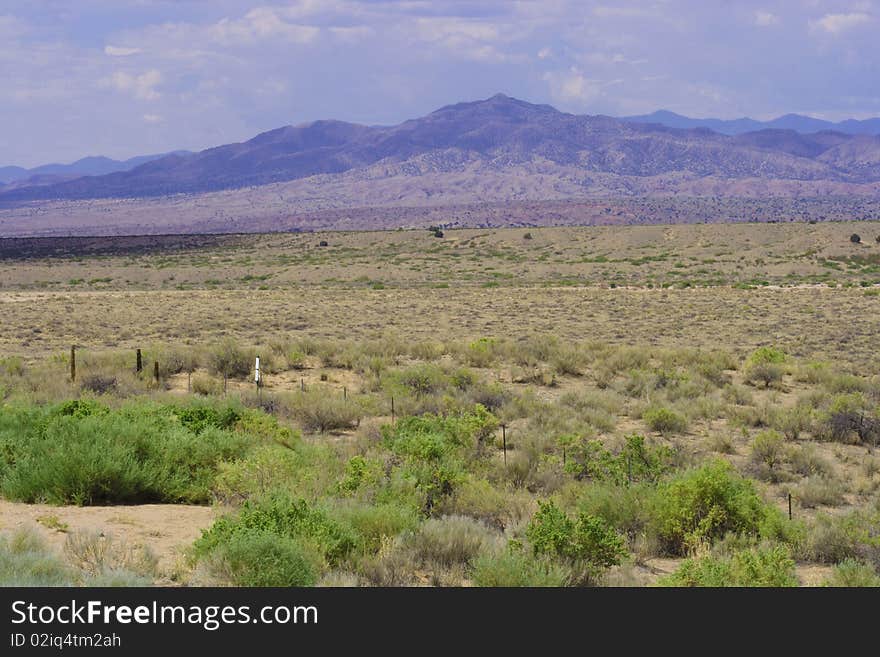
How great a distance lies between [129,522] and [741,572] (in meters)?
6.20

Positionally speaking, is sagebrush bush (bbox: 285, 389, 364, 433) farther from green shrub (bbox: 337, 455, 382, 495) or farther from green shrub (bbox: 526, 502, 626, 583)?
green shrub (bbox: 526, 502, 626, 583)

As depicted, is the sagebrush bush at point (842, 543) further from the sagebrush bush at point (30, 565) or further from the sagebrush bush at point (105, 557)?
the sagebrush bush at point (30, 565)

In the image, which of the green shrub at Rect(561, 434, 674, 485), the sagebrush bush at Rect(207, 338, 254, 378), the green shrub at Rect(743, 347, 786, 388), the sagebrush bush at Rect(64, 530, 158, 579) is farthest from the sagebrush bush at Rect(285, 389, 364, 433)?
the green shrub at Rect(743, 347, 786, 388)

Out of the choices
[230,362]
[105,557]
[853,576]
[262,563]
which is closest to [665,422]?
[853,576]

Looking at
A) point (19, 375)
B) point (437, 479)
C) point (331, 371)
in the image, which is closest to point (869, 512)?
point (437, 479)

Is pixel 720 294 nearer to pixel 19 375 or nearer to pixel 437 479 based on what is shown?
pixel 19 375

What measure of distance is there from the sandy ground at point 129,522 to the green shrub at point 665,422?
9.64 metres

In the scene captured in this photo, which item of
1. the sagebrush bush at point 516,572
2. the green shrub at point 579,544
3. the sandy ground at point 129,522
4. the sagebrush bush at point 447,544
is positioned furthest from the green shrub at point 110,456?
the sagebrush bush at point 516,572

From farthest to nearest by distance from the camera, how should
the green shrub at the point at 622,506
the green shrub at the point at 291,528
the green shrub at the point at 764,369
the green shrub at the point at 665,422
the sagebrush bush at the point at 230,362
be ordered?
the sagebrush bush at the point at 230,362 < the green shrub at the point at 764,369 < the green shrub at the point at 665,422 < the green shrub at the point at 622,506 < the green shrub at the point at 291,528

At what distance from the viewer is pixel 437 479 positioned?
454 inches

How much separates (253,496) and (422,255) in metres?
79.4

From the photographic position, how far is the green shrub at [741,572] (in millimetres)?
7531

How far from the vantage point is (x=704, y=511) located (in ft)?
33.6

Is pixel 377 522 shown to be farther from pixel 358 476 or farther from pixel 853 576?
pixel 853 576
